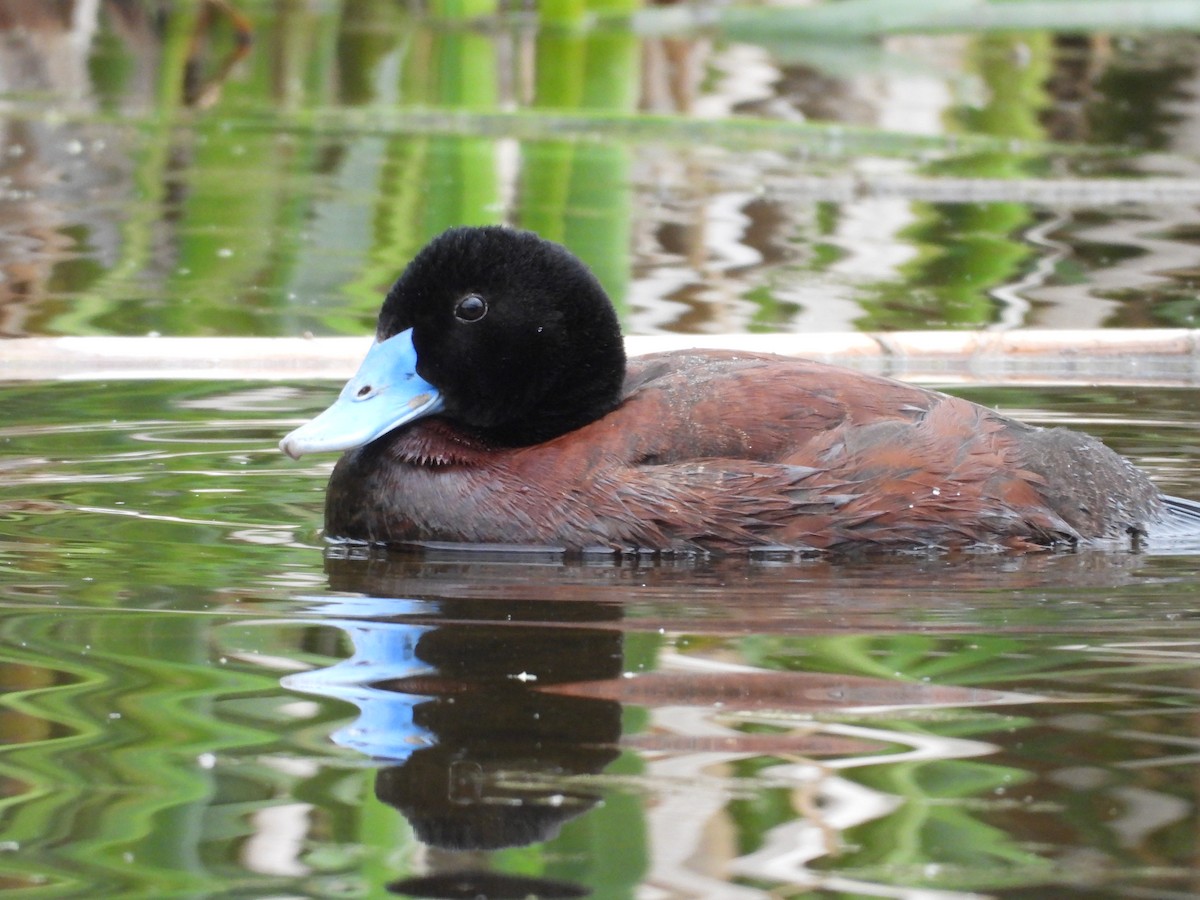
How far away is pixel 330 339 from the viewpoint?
675 cm

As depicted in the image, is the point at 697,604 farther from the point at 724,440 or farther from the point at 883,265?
the point at 883,265

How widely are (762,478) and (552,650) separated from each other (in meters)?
1.05

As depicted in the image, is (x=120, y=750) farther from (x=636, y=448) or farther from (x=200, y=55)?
(x=200, y=55)

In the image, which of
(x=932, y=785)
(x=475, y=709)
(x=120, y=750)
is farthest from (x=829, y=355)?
(x=120, y=750)

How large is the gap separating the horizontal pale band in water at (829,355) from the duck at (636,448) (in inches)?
67.0

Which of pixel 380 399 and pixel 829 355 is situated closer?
pixel 380 399

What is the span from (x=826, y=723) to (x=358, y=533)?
6.06 ft

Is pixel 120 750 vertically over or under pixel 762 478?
under

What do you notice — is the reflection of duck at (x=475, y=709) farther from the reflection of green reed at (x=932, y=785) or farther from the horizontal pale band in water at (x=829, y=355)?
the horizontal pale band in water at (x=829, y=355)

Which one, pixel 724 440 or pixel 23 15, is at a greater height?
pixel 23 15

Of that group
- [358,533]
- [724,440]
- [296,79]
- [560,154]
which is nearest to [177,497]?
[358,533]

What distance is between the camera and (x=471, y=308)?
4.82 metres

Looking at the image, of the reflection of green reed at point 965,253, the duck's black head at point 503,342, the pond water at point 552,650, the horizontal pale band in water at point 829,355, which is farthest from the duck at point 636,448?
the reflection of green reed at point 965,253


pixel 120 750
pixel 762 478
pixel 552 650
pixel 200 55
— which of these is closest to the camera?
pixel 120 750
